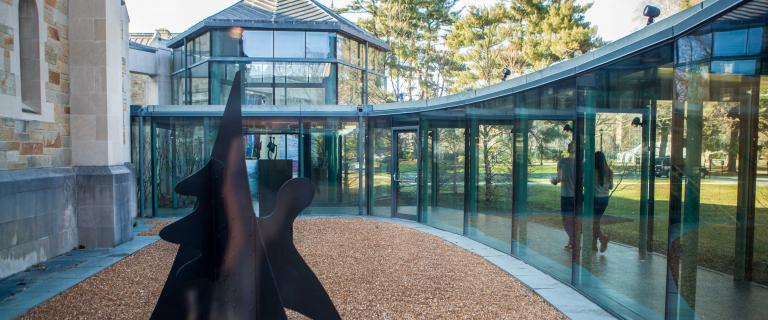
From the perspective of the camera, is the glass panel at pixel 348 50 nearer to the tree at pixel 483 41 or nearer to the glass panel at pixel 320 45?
the glass panel at pixel 320 45

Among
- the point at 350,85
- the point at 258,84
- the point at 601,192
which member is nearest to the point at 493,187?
the point at 601,192

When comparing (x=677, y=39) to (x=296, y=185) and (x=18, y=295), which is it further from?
(x=18, y=295)

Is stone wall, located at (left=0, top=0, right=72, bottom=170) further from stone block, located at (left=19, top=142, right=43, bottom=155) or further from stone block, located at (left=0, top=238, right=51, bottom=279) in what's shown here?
stone block, located at (left=0, top=238, right=51, bottom=279)

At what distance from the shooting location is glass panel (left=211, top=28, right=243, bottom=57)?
1636cm

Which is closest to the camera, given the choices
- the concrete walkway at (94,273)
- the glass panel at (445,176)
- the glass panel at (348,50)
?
the concrete walkway at (94,273)

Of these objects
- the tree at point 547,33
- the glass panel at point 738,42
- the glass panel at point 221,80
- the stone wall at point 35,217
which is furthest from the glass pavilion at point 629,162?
the tree at point 547,33

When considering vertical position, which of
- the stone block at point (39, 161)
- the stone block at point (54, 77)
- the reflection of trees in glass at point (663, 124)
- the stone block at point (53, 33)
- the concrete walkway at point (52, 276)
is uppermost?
the stone block at point (53, 33)

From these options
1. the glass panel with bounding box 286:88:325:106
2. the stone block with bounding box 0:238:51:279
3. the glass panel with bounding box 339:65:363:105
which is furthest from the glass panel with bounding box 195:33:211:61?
the stone block with bounding box 0:238:51:279

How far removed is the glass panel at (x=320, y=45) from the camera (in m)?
16.5

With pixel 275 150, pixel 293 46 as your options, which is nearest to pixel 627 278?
pixel 275 150

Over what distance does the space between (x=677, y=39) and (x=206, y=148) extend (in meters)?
12.0

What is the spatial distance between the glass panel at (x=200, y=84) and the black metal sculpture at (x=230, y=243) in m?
13.6

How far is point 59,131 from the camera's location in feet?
30.9

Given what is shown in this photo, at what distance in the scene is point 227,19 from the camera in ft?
53.1
